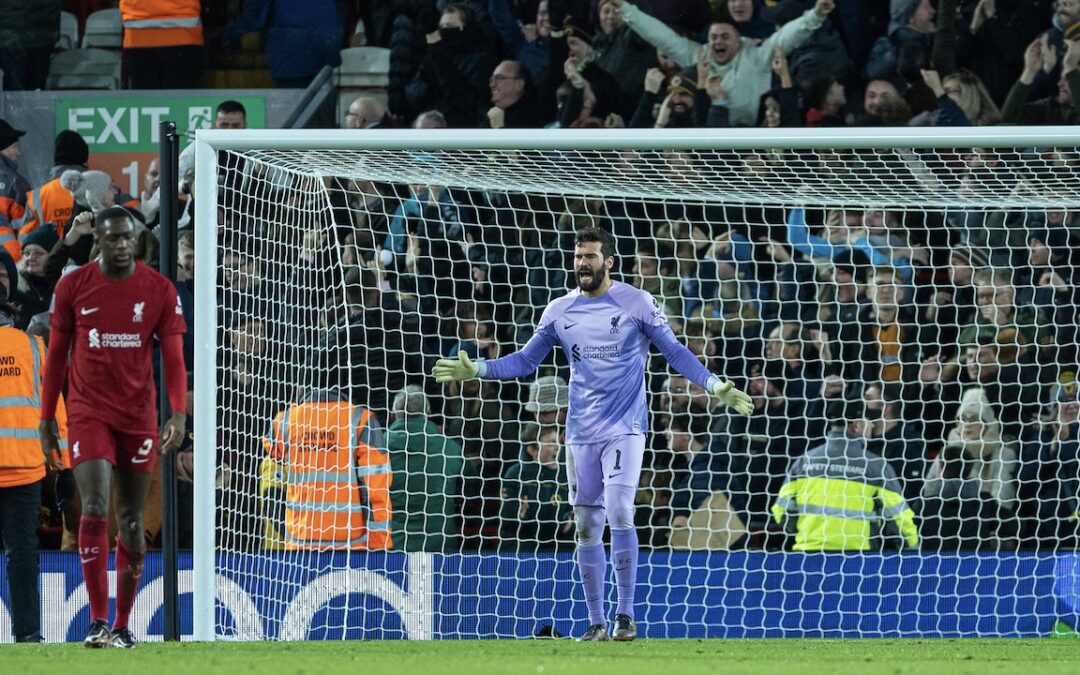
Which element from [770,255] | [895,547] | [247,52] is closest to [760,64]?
[770,255]

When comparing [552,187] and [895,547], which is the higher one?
[552,187]

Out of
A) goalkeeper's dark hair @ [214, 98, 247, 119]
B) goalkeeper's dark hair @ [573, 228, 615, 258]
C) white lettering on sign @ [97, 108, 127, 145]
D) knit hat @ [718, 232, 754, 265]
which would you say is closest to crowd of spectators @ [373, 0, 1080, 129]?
goalkeeper's dark hair @ [214, 98, 247, 119]

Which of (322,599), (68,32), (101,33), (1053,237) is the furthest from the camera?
(68,32)

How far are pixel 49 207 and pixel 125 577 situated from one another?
226 inches

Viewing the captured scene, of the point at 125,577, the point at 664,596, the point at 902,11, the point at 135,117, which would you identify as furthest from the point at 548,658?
the point at 135,117

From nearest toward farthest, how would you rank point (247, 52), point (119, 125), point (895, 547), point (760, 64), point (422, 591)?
1. point (422, 591)
2. point (895, 547)
3. point (760, 64)
4. point (119, 125)
5. point (247, 52)

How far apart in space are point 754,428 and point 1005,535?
1.64m

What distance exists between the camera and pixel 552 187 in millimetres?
9164

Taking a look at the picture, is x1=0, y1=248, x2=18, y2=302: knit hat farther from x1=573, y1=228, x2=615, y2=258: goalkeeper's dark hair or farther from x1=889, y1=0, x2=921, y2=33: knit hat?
x1=889, y1=0, x2=921, y2=33: knit hat

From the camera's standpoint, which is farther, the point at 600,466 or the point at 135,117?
the point at 135,117

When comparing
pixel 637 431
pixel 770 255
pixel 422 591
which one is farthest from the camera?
pixel 770 255

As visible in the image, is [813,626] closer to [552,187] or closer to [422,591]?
[422,591]

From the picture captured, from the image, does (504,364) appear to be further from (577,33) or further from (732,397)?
(577,33)

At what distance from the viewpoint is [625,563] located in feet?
23.8
